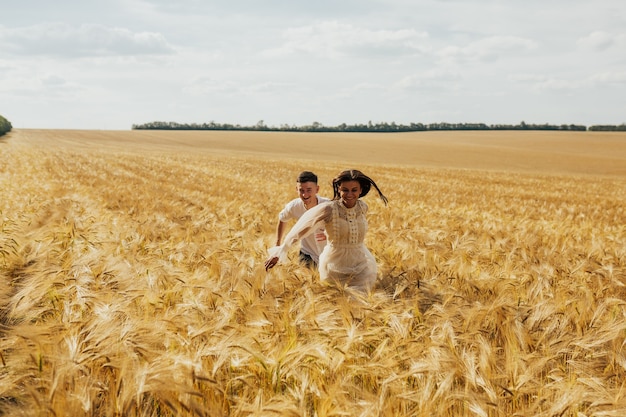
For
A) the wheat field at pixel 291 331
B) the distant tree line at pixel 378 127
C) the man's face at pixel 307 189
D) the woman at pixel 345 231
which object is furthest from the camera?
the distant tree line at pixel 378 127

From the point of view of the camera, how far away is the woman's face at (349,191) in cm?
414

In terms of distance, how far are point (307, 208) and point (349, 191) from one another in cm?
142

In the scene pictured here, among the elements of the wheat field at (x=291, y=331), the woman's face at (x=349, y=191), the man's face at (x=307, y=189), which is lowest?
the wheat field at (x=291, y=331)

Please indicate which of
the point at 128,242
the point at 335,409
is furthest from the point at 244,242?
the point at 335,409

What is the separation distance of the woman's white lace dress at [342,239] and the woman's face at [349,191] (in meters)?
0.08

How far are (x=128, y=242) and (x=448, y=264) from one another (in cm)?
331

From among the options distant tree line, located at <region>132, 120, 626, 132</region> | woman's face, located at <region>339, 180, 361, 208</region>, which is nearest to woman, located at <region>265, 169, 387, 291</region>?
woman's face, located at <region>339, 180, 361, 208</region>

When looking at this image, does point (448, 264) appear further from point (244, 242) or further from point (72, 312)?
point (72, 312)

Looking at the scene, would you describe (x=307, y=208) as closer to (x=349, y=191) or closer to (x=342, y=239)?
(x=342, y=239)

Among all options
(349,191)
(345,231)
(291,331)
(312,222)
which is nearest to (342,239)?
(345,231)

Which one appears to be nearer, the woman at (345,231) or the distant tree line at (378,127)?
the woman at (345,231)

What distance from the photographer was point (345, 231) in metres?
4.31

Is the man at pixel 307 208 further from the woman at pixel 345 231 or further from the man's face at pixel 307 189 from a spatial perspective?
the woman at pixel 345 231

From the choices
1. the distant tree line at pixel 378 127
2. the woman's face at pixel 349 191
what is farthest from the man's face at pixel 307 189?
the distant tree line at pixel 378 127
